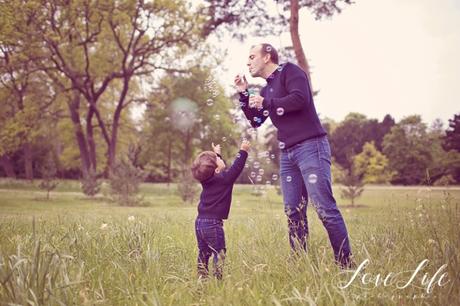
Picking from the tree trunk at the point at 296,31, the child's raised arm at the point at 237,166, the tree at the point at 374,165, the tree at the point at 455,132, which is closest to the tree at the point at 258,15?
the tree trunk at the point at 296,31

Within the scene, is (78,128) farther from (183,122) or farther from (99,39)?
(183,122)

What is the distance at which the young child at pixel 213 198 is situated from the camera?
163 inches

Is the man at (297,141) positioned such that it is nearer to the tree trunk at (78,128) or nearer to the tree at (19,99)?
the tree at (19,99)

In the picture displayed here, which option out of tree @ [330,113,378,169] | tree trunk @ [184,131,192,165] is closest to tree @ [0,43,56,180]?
tree trunk @ [184,131,192,165]

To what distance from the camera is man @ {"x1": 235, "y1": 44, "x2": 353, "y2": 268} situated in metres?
3.89

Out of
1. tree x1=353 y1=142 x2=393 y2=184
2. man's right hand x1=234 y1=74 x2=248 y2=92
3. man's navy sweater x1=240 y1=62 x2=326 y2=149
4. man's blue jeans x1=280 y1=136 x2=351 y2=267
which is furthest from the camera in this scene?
tree x1=353 y1=142 x2=393 y2=184

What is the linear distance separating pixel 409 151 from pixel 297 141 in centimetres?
2900

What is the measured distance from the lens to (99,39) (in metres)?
29.4

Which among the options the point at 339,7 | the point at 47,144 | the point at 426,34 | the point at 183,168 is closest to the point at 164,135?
the point at 47,144

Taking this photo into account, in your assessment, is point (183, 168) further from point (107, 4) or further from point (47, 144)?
point (47, 144)

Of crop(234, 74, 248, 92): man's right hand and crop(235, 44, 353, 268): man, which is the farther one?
crop(234, 74, 248, 92): man's right hand

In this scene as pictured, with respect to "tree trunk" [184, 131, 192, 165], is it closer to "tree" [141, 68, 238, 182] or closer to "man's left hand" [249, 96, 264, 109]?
"tree" [141, 68, 238, 182]

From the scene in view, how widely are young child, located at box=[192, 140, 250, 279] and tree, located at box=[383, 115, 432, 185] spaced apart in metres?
21.1

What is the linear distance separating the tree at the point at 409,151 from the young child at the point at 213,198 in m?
21.1
